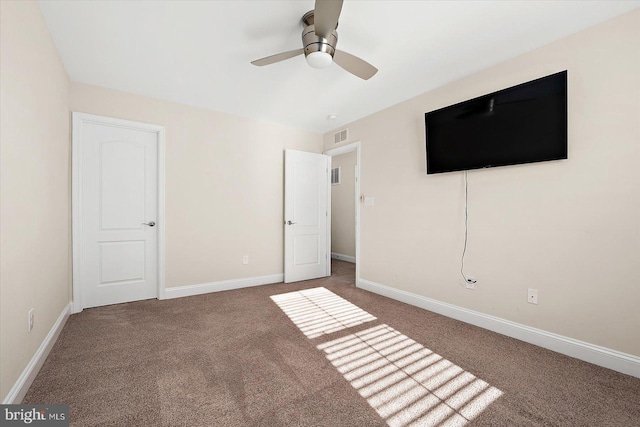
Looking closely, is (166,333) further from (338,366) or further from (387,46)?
(387,46)

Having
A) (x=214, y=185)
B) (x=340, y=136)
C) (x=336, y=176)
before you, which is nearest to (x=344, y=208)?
(x=336, y=176)

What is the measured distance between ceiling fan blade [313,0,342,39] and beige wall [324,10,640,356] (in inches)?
69.2

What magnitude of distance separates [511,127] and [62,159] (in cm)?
424

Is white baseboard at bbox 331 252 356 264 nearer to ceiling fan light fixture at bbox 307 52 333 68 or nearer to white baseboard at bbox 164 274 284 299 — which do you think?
white baseboard at bbox 164 274 284 299

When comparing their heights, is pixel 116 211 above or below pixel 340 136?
below

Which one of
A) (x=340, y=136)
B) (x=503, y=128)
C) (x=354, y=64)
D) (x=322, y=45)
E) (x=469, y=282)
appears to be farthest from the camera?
(x=340, y=136)

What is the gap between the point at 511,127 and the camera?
2.43 metres

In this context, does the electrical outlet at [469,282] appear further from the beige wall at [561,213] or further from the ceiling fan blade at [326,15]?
the ceiling fan blade at [326,15]

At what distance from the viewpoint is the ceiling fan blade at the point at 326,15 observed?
1.61 m

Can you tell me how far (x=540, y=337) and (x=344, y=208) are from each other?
4.61 m

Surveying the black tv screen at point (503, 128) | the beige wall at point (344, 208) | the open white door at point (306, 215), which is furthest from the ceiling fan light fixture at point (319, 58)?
the beige wall at point (344, 208)

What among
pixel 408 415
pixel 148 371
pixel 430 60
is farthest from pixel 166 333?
pixel 430 60

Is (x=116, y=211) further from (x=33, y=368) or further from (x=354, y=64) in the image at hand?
(x=354, y=64)

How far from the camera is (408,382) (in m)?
1.83
